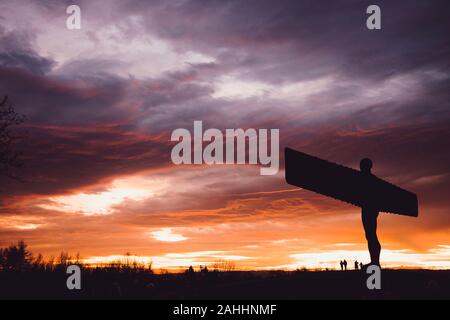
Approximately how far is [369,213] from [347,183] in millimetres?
817

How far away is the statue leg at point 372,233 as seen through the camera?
32.2ft

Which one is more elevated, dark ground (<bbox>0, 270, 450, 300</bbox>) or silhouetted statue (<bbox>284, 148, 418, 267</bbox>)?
silhouetted statue (<bbox>284, 148, 418, 267</bbox>)

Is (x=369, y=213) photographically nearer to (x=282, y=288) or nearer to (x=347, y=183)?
(x=347, y=183)

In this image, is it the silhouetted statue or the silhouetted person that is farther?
the silhouetted person

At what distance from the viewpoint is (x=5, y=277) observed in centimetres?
1595

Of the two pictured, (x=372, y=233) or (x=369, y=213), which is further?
(x=369, y=213)

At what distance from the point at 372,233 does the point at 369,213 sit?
0.44m

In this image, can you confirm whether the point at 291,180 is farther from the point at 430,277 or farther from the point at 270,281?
the point at 430,277

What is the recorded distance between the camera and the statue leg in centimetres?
983

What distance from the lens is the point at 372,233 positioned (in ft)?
32.5

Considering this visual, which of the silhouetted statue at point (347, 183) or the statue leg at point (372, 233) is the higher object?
the silhouetted statue at point (347, 183)

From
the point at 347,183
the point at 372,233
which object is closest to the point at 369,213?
the point at 372,233

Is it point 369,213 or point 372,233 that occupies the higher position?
point 369,213
